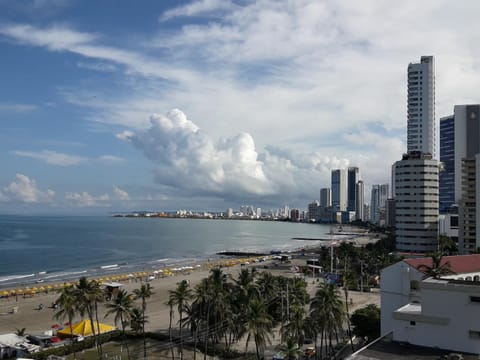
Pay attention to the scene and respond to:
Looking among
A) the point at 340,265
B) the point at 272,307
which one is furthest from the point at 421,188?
the point at 272,307

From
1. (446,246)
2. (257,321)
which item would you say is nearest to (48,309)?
(257,321)

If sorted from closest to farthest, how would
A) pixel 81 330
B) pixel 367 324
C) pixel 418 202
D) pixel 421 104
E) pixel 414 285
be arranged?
pixel 414 285, pixel 367 324, pixel 81 330, pixel 418 202, pixel 421 104

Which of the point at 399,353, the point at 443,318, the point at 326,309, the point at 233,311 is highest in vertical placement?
the point at 443,318

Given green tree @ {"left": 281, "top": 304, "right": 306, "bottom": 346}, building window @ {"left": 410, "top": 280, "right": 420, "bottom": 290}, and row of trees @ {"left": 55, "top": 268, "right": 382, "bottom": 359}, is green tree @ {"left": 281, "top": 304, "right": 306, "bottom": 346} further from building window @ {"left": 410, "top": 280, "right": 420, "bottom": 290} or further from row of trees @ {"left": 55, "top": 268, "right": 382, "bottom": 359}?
building window @ {"left": 410, "top": 280, "right": 420, "bottom": 290}

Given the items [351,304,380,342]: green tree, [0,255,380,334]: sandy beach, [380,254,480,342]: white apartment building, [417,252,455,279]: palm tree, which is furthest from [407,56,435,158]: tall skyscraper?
[380,254,480,342]: white apartment building

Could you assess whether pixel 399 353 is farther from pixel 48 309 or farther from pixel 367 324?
pixel 48 309

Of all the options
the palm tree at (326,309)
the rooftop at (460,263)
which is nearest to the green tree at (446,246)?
the rooftop at (460,263)
